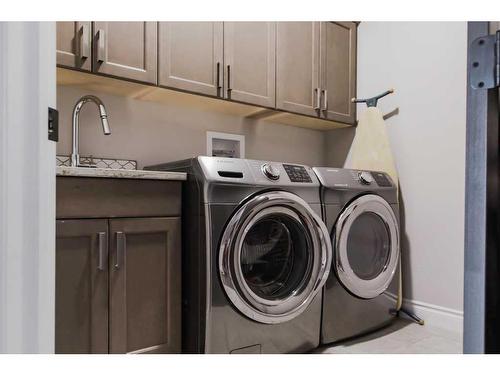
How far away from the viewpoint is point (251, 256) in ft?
5.71

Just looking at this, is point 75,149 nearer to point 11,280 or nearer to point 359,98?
point 11,280

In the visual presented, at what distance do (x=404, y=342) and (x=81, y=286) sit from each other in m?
1.68

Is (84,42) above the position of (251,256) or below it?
above

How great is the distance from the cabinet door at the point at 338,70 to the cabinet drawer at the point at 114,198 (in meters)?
1.41

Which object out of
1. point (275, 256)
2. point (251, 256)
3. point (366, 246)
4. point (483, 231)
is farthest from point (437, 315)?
point (483, 231)

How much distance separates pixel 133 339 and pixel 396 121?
2126 millimetres

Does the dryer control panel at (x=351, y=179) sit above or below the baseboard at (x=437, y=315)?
above

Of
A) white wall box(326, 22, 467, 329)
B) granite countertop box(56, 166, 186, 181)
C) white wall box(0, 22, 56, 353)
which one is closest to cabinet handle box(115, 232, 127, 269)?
granite countertop box(56, 166, 186, 181)

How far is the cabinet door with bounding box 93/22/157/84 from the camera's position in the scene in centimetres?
175

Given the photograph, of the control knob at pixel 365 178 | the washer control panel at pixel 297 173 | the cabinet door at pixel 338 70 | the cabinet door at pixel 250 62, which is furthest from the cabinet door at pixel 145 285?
the cabinet door at pixel 338 70

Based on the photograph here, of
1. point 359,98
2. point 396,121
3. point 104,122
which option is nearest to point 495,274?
point 104,122

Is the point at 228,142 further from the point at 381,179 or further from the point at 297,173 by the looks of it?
A: the point at 381,179

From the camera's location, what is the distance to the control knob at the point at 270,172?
176 cm

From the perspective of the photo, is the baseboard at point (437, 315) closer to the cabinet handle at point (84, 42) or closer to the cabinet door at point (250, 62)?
the cabinet door at point (250, 62)
